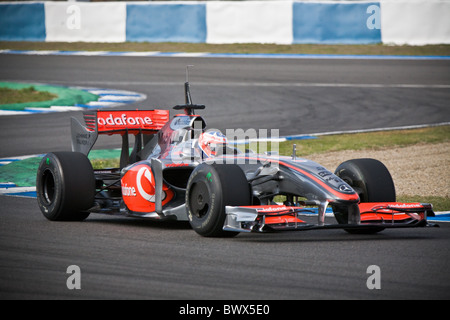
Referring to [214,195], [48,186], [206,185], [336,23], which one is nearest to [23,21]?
[336,23]

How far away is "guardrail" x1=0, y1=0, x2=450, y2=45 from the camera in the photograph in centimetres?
2716

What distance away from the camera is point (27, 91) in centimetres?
2038

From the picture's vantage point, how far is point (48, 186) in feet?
31.1

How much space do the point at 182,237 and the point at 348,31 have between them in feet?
68.0

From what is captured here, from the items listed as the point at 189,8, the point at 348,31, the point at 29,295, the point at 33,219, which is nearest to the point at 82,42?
the point at 189,8

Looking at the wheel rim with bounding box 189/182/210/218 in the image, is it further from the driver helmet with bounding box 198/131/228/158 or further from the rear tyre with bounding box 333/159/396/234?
the rear tyre with bounding box 333/159/396/234

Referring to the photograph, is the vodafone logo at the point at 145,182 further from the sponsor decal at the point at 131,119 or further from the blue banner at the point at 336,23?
the blue banner at the point at 336,23

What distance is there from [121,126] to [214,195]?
2.67m

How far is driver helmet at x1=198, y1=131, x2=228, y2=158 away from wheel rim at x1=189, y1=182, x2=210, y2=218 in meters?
0.85

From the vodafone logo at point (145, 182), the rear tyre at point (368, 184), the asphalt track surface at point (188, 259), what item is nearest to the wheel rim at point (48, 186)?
the asphalt track surface at point (188, 259)

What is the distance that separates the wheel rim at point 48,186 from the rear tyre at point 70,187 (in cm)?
8

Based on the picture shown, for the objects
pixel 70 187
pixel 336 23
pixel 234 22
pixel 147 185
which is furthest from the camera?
pixel 234 22

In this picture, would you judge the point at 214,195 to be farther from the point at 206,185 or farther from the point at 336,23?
the point at 336,23
